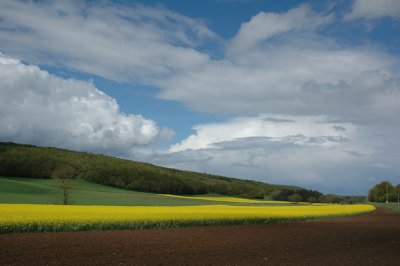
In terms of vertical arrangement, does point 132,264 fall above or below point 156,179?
below

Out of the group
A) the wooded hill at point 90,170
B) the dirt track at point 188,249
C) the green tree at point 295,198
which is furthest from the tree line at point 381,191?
the dirt track at point 188,249

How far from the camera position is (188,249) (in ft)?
65.7

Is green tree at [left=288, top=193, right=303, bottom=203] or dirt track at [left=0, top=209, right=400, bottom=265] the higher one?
green tree at [left=288, top=193, right=303, bottom=203]

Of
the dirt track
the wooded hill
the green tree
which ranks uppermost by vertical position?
the wooded hill

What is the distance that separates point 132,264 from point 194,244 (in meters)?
6.35

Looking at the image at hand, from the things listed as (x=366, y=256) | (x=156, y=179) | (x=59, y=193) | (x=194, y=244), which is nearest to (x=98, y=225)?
(x=194, y=244)

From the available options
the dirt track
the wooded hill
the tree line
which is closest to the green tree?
the wooded hill

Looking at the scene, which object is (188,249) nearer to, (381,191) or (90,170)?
(90,170)

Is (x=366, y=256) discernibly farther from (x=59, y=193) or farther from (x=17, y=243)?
(x=59, y=193)

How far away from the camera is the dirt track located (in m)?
16.8

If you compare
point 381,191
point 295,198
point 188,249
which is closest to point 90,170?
point 295,198

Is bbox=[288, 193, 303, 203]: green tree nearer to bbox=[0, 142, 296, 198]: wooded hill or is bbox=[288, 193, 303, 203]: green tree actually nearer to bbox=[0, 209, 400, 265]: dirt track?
bbox=[0, 142, 296, 198]: wooded hill

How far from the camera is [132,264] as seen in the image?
15.8 metres

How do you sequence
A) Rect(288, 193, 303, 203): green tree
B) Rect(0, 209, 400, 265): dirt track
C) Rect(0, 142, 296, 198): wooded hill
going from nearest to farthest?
Rect(0, 209, 400, 265): dirt track < Rect(0, 142, 296, 198): wooded hill < Rect(288, 193, 303, 203): green tree
